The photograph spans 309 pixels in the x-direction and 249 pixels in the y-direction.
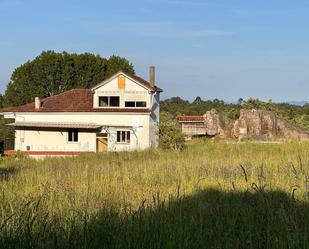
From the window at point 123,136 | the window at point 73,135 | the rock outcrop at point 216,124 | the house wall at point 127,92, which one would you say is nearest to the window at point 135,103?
the house wall at point 127,92

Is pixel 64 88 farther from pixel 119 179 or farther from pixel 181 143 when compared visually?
pixel 119 179

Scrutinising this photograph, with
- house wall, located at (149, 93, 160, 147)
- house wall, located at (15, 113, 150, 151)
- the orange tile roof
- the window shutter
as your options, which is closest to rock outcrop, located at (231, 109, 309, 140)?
house wall, located at (149, 93, 160, 147)

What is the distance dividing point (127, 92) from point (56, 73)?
80.1 feet

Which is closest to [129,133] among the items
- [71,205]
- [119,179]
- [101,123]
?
[101,123]

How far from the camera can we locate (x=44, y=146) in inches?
1949

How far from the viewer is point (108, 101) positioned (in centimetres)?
4953

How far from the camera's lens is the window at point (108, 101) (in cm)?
4936

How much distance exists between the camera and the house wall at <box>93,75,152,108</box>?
158 feet

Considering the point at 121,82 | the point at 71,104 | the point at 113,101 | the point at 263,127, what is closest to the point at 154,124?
the point at 113,101

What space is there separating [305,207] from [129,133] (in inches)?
1623

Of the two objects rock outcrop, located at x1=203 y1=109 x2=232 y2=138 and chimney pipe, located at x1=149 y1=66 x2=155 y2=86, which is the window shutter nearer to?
chimney pipe, located at x1=149 y1=66 x2=155 y2=86

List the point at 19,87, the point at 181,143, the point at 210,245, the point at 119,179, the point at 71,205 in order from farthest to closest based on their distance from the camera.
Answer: the point at 19,87
the point at 181,143
the point at 119,179
the point at 71,205
the point at 210,245

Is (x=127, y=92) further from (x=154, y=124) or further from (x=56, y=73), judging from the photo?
(x=56, y=73)

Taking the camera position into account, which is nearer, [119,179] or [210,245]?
[210,245]
